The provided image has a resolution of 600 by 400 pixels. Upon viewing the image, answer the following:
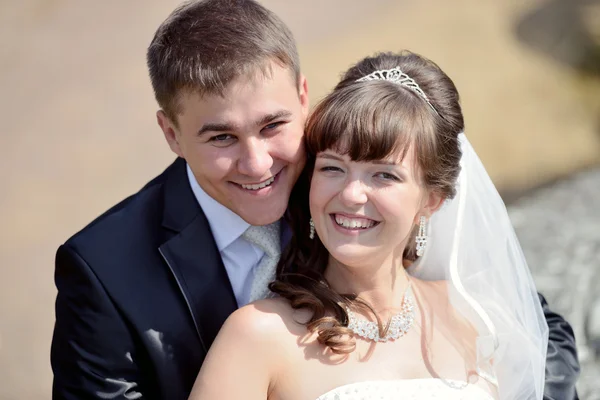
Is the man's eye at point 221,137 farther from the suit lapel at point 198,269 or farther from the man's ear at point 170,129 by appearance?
the suit lapel at point 198,269

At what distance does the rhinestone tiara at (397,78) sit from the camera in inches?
119

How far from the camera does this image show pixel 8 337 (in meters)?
6.07

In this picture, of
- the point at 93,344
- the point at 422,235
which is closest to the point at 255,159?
the point at 422,235

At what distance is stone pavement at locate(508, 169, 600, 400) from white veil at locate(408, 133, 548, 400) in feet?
3.93

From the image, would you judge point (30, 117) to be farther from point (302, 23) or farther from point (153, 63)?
point (153, 63)

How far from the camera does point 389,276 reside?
127 inches

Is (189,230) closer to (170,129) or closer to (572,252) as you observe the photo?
(170,129)

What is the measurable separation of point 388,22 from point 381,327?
6.74m

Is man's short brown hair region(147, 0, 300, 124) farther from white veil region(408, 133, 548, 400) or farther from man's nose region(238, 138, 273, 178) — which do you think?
white veil region(408, 133, 548, 400)

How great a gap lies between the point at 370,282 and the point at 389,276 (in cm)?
9

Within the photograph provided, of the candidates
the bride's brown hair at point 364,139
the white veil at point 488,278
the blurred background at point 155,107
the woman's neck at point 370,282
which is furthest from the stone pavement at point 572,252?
the bride's brown hair at point 364,139

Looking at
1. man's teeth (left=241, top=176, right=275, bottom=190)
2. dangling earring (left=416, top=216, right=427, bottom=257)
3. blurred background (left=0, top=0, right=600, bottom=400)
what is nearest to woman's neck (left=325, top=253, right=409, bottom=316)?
dangling earring (left=416, top=216, right=427, bottom=257)

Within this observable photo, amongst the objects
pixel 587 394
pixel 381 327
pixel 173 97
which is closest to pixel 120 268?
pixel 173 97

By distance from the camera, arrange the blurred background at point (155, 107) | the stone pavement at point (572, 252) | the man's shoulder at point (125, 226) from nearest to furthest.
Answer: the man's shoulder at point (125, 226), the stone pavement at point (572, 252), the blurred background at point (155, 107)
